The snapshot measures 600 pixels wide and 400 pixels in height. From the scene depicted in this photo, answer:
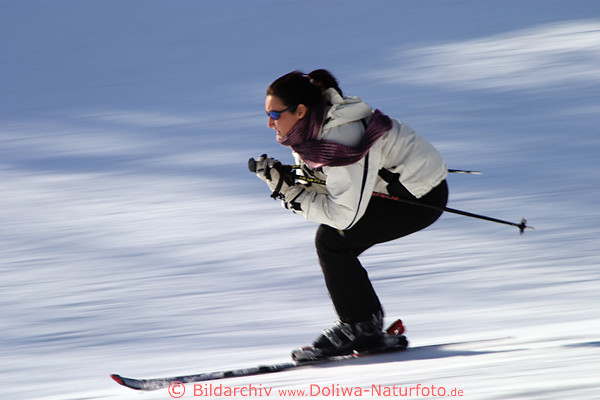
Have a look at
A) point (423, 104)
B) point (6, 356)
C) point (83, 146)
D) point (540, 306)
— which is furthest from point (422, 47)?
point (6, 356)

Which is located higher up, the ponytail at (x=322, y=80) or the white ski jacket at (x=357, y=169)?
the ponytail at (x=322, y=80)

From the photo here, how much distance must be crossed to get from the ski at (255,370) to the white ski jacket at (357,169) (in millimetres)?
581

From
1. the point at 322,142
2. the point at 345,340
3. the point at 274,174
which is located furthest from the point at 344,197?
the point at 345,340

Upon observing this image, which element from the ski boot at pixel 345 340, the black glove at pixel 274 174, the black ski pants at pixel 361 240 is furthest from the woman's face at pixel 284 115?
the ski boot at pixel 345 340

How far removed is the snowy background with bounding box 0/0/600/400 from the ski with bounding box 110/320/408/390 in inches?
3.3

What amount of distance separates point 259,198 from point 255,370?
104 inches

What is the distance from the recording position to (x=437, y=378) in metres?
2.32

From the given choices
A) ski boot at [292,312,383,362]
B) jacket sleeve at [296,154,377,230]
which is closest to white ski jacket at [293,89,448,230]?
jacket sleeve at [296,154,377,230]

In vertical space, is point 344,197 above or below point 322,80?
below

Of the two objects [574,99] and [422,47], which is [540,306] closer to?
[574,99]

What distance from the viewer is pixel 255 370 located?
113 inches

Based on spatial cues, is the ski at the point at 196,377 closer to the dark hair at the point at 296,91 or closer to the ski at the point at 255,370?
the ski at the point at 255,370

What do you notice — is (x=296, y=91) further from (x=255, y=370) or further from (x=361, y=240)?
(x=255, y=370)

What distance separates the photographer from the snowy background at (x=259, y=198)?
3.19m
